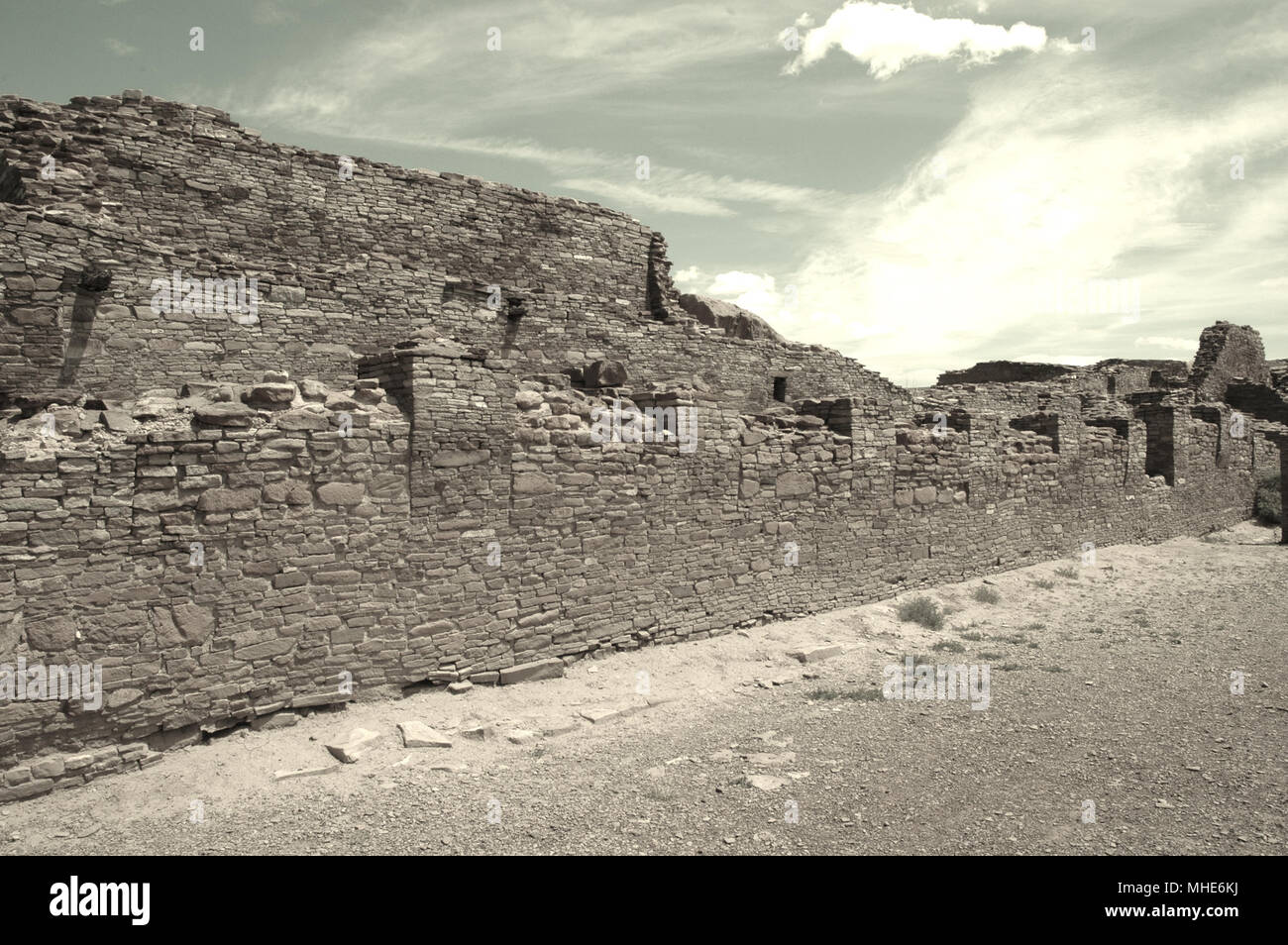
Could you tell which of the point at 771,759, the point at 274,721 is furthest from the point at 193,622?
the point at 771,759

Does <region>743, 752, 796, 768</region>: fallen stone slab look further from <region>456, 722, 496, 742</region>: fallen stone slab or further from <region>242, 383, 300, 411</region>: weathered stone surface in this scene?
<region>242, 383, 300, 411</region>: weathered stone surface

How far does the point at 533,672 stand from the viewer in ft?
25.5

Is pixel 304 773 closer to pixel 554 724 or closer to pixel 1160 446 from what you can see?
pixel 554 724

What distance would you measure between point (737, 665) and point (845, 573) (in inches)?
118

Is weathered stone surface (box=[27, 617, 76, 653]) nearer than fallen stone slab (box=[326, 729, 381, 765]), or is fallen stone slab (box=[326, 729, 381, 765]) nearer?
weathered stone surface (box=[27, 617, 76, 653])

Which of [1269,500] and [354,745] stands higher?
[1269,500]

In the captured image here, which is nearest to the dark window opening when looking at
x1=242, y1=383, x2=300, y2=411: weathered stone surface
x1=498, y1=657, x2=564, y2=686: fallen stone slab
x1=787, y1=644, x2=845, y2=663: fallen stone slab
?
x1=787, y1=644, x2=845, y2=663: fallen stone slab

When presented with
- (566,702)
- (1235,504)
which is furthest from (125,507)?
(1235,504)

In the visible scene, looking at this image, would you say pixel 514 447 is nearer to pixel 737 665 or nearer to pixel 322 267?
pixel 737 665

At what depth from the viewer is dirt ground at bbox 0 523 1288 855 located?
4816mm

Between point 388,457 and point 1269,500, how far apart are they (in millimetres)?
23468

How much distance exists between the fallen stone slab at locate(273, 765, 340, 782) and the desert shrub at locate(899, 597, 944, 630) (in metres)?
7.59

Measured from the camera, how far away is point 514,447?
7.77 m

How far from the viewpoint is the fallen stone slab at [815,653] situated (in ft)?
29.4
